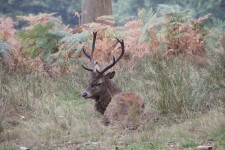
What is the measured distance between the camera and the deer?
6.71 metres

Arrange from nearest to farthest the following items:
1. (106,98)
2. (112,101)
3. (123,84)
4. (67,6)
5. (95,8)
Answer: (112,101) < (106,98) < (123,84) < (95,8) < (67,6)

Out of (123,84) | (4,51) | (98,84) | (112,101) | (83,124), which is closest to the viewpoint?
(83,124)

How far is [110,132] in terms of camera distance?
6.44 meters

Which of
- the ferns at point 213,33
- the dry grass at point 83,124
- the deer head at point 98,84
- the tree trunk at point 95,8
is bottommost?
the dry grass at point 83,124

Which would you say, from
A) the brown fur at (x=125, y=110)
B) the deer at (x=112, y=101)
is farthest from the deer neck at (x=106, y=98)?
the brown fur at (x=125, y=110)

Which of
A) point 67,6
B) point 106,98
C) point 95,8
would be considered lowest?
point 106,98

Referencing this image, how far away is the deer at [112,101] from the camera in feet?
→ 22.0

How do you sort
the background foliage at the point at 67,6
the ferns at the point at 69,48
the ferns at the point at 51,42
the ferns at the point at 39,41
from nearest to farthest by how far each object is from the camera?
the ferns at the point at 69,48 → the ferns at the point at 51,42 → the ferns at the point at 39,41 → the background foliage at the point at 67,6

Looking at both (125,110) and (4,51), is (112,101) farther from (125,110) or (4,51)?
(4,51)

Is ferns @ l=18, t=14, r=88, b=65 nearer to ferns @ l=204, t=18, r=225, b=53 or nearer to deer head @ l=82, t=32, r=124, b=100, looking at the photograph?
ferns @ l=204, t=18, r=225, b=53

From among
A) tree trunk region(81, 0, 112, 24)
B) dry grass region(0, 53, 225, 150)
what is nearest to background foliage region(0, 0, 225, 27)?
tree trunk region(81, 0, 112, 24)

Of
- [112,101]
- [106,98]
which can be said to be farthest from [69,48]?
[112,101]

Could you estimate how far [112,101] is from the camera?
7.20 m

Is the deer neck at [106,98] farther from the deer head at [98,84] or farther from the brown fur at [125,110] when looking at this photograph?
the brown fur at [125,110]
